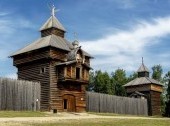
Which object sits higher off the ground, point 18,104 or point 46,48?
point 46,48

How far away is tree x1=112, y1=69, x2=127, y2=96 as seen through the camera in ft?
281

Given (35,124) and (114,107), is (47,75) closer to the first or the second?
(114,107)

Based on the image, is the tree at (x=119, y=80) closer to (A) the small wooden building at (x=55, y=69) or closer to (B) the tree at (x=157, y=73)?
(B) the tree at (x=157, y=73)

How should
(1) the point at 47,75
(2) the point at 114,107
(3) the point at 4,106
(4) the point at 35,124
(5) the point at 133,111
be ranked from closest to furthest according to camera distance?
(4) the point at 35,124, (3) the point at 4,106, (1) the point at 47,75, (2) the point at 114,107, (5) the point at 133,111

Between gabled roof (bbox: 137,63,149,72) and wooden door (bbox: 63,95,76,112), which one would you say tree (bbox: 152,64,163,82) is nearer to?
gabled roof (bbox: 137,63,149,72)

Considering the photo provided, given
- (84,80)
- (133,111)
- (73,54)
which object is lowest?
(133,111)

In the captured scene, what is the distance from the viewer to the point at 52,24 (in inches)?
1737

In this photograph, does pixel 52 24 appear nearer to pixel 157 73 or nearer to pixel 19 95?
pixel 19 95

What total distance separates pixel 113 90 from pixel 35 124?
6155 centimetres

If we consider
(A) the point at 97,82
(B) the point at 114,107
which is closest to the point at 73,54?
(B) the point at 114,107

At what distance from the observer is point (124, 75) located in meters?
89.4

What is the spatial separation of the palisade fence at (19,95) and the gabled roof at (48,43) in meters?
4.46

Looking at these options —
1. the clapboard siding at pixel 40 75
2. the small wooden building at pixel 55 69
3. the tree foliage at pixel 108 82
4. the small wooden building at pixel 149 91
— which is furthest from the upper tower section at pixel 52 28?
the tree foliage at pixel 108 82

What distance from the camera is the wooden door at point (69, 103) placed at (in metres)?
41.2
